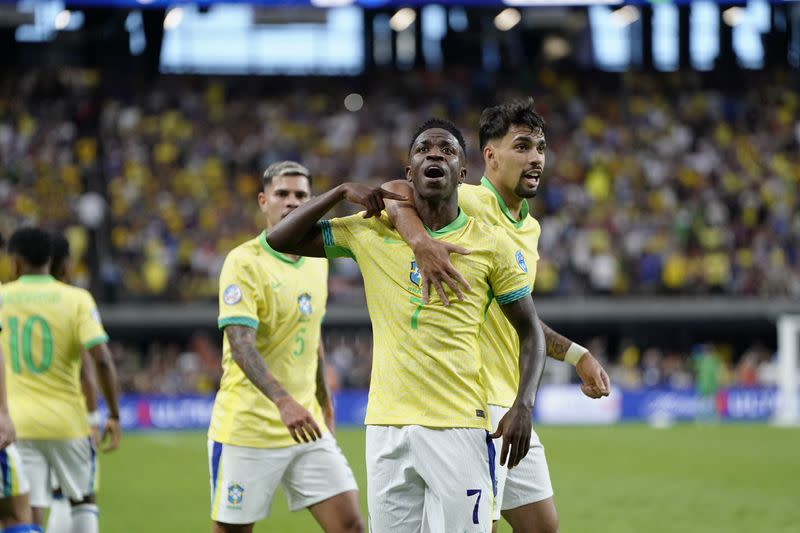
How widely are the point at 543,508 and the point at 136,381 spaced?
24.8m

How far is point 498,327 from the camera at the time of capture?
6.16 meters

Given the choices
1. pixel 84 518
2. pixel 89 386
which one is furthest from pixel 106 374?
pixel 84 518

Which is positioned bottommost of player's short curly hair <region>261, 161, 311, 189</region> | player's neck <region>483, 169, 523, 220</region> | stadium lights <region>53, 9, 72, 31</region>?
player's neck <region>483, 169, 523, 220</region>

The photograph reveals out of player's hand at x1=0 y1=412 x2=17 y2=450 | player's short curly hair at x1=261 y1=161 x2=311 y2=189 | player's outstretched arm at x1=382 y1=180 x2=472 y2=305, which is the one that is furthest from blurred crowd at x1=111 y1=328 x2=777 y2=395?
player's outstretched arm at x1=382 y1=180 x2=472 y2=305

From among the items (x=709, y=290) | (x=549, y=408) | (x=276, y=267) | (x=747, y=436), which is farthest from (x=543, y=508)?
(x=709, y=290)

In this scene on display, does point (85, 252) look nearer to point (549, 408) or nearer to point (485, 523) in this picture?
point (549, 408)

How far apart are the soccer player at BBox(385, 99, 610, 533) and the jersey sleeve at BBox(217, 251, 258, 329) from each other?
1.40m

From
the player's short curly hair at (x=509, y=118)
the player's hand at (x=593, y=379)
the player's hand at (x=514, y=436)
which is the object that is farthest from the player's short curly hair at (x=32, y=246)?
the player's hand at (x=514, y=436)

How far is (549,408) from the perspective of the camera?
30359 millimetres

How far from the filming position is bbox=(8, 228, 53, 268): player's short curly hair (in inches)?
305

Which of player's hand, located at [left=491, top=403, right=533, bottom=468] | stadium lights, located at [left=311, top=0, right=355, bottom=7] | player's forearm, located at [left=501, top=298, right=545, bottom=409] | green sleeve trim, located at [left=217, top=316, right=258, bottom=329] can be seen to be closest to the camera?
player's hand, located at [left=491, top=403, right=533, bottom=468]

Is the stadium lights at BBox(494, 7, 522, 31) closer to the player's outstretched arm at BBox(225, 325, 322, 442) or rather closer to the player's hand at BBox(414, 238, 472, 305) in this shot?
the player's outstretched arm at BBox(225, 325, 322, 442)

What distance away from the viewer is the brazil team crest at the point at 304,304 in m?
7.16

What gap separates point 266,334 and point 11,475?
1.58m
